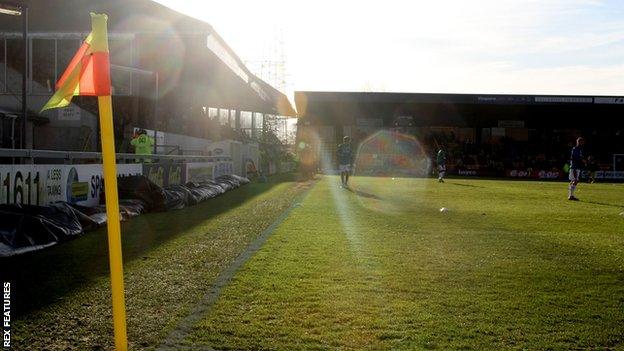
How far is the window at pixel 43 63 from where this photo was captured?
24547 millimetres

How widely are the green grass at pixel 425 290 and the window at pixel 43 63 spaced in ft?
55.8

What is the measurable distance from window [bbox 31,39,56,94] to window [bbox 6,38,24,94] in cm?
53

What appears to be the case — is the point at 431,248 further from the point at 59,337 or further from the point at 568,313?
the point at 59,337

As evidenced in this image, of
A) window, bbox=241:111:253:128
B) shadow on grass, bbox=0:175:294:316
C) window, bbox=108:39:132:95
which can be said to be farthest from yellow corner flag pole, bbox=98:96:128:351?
window, bbox=241:111:253:128

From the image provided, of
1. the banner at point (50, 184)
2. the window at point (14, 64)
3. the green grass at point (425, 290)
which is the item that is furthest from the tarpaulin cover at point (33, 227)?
the window at point (14, 64)

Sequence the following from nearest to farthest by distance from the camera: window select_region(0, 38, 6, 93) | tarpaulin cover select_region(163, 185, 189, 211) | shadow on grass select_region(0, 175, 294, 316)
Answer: shadow on grass select_region(0, 175, 294, 316), tarpaulin cover select_region(163, 185, 189, 211), window select_region(0, 38, 6, 93)

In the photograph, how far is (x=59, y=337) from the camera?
14.8ft

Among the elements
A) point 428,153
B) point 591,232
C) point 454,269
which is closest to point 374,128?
point 428,153

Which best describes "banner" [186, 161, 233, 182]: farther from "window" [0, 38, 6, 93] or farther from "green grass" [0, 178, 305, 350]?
"green grass" [0, 178, 305, 350]

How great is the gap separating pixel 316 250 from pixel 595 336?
4.52 meters

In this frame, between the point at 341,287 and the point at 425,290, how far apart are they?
849 mm

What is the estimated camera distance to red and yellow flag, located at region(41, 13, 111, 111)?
3.62 m

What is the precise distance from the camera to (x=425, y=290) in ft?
20.2

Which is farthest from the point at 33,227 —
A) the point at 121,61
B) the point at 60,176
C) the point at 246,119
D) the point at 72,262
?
the point at 246,119
